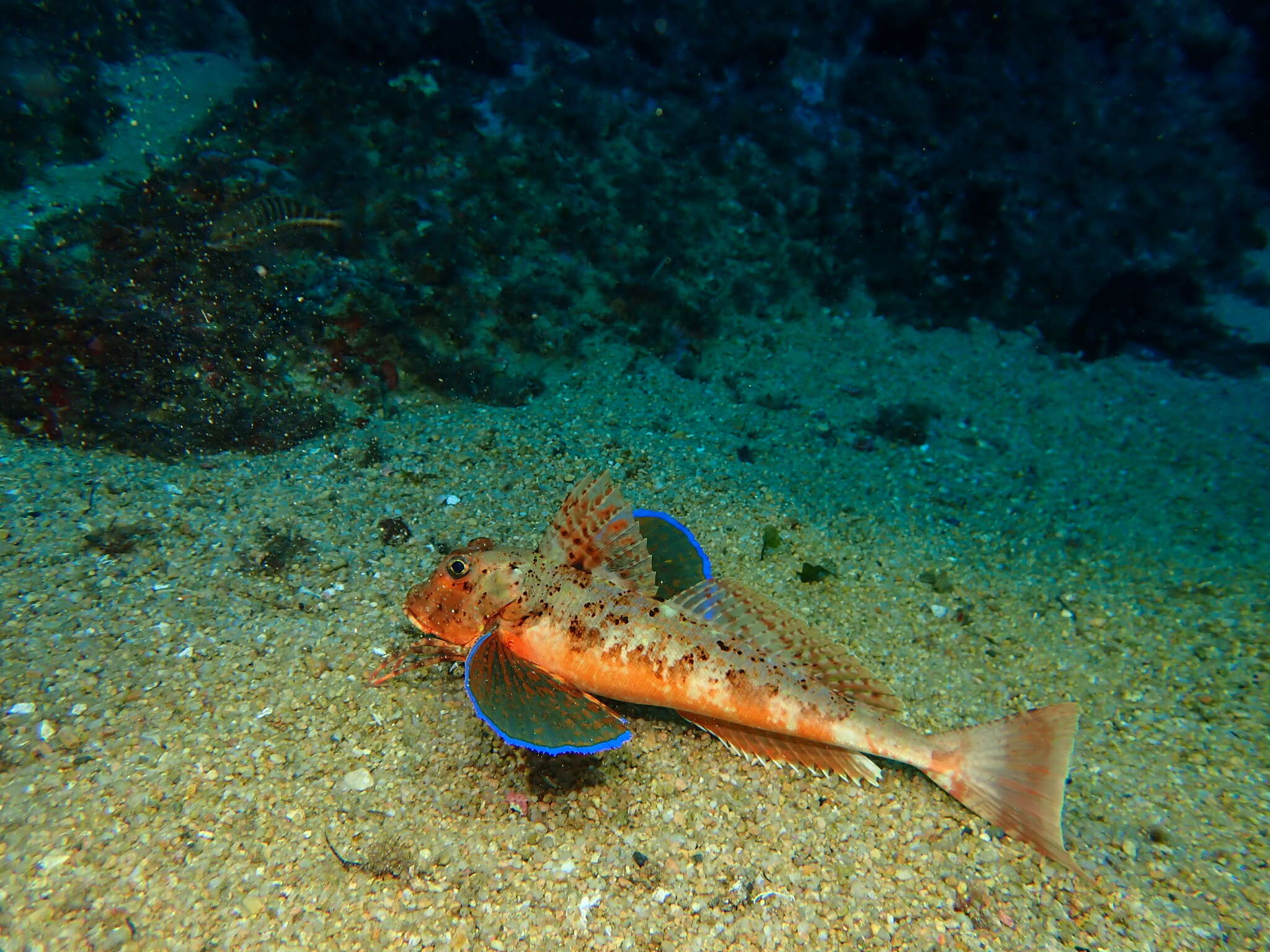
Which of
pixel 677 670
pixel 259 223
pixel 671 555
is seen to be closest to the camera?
pixel 677 670

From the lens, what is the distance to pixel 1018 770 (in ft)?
8.25

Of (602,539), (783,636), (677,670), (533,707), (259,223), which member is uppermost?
(259,223)

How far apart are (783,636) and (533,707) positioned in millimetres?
1203

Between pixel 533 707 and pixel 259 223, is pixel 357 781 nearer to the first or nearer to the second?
pixel 533 707

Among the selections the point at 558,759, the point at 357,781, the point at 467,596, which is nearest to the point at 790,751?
the point at 558,759

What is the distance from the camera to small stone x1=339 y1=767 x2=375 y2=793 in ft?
8.25

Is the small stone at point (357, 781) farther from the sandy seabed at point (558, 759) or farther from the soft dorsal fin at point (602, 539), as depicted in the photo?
the soft dorsal fin at point (602, 539)

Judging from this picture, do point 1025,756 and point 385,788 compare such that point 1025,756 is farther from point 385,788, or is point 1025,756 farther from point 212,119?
point 212,119

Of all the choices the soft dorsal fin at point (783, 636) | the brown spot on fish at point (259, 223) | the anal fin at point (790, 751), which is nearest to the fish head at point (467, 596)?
the soft dorsal fin at point (783, 636)

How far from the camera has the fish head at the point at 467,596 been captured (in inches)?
113

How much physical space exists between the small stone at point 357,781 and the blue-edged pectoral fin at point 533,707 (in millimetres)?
540

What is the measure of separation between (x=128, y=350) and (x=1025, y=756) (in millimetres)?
6090

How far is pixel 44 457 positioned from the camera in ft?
13.4

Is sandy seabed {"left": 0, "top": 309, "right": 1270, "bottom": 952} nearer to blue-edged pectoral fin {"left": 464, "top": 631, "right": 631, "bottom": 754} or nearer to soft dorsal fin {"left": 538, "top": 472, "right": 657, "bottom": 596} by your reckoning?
blue-edged pectoral fin {"left": 464, "top": 631, "right": 631, "bottom": 754}
